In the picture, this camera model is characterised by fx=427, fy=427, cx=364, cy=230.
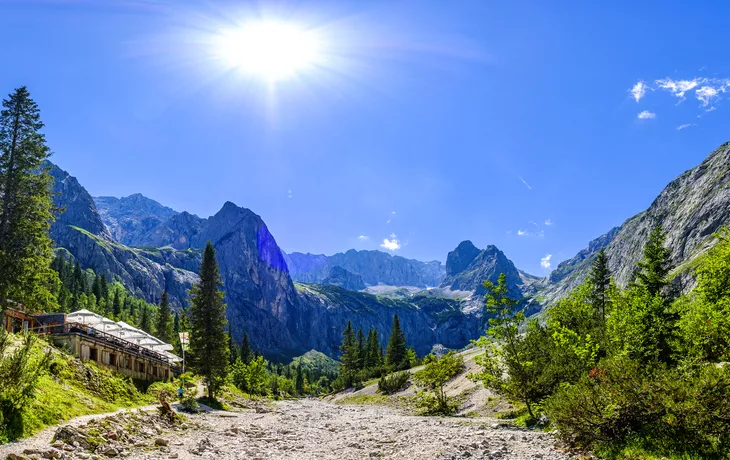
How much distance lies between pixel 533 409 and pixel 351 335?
110524 mm

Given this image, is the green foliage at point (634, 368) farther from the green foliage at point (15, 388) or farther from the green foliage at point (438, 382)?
the green foliage at point (15, 388)

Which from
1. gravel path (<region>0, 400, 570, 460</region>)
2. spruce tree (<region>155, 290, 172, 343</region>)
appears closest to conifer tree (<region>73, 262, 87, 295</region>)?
spruce tree (<region>155, 290, 172, 343</region>)

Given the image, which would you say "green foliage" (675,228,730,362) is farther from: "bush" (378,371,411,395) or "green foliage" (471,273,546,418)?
"bush" (378,371,411,395)

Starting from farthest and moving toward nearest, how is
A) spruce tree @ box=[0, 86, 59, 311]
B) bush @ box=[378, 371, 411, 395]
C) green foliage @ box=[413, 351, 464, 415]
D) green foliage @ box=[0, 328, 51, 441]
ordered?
bush @ box=[378, 371, 411, 395] → green foliage @ box=[413, 351, 464, 415] → spruce tree @ box=[0, 86, 59, 311] → green foliage @ box=[0, 328, 51, 441]

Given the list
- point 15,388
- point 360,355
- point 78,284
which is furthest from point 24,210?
point 78,284

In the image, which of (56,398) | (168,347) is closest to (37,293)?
(56,398)

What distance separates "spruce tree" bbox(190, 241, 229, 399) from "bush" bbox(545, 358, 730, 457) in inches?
1865

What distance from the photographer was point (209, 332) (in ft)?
191

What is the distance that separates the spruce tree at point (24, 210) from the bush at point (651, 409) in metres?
35.8

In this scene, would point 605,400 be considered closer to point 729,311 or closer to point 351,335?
point 729,311

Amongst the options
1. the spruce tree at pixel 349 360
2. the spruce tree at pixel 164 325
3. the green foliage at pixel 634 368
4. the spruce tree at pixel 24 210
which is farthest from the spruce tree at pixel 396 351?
the spruce tree at pixel 24 210

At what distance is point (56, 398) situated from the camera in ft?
81.9

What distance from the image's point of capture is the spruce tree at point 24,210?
103 feet

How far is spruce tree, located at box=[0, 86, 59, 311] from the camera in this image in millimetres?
31391
